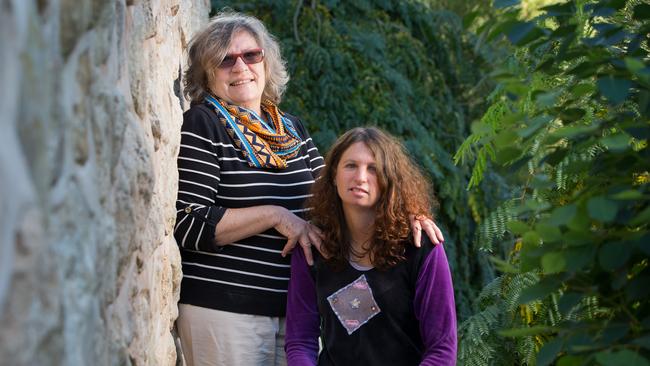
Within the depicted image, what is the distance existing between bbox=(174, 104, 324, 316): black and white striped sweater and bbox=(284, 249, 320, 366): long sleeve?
88mm

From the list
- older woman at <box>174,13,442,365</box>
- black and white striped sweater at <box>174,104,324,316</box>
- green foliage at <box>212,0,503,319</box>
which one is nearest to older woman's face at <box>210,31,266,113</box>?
older woman at <box>174,13,442,365</box>

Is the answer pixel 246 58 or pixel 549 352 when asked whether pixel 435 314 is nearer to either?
pixel 549 352

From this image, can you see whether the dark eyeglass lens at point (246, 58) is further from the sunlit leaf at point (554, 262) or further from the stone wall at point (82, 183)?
the sunlit leaf at point (554, 262)

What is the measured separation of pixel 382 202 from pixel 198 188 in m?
0.56

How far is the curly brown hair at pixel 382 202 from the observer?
2768mm

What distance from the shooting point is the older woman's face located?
3.05 m

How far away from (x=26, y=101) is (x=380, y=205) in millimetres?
1560

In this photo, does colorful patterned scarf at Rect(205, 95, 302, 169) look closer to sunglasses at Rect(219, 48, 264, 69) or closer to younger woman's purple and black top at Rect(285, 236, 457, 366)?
sunglasses at Rect(219, 48, 264, 69)

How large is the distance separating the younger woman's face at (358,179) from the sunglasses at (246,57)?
0.50 metres

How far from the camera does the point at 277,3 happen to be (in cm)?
570

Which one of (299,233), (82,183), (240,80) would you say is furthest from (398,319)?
(82,183)

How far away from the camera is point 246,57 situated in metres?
3.09

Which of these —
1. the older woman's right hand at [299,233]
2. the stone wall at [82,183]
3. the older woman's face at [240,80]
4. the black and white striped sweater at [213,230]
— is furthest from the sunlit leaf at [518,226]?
the older woman's face at [240,80]

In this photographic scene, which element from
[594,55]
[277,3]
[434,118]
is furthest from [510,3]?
[434,118]
